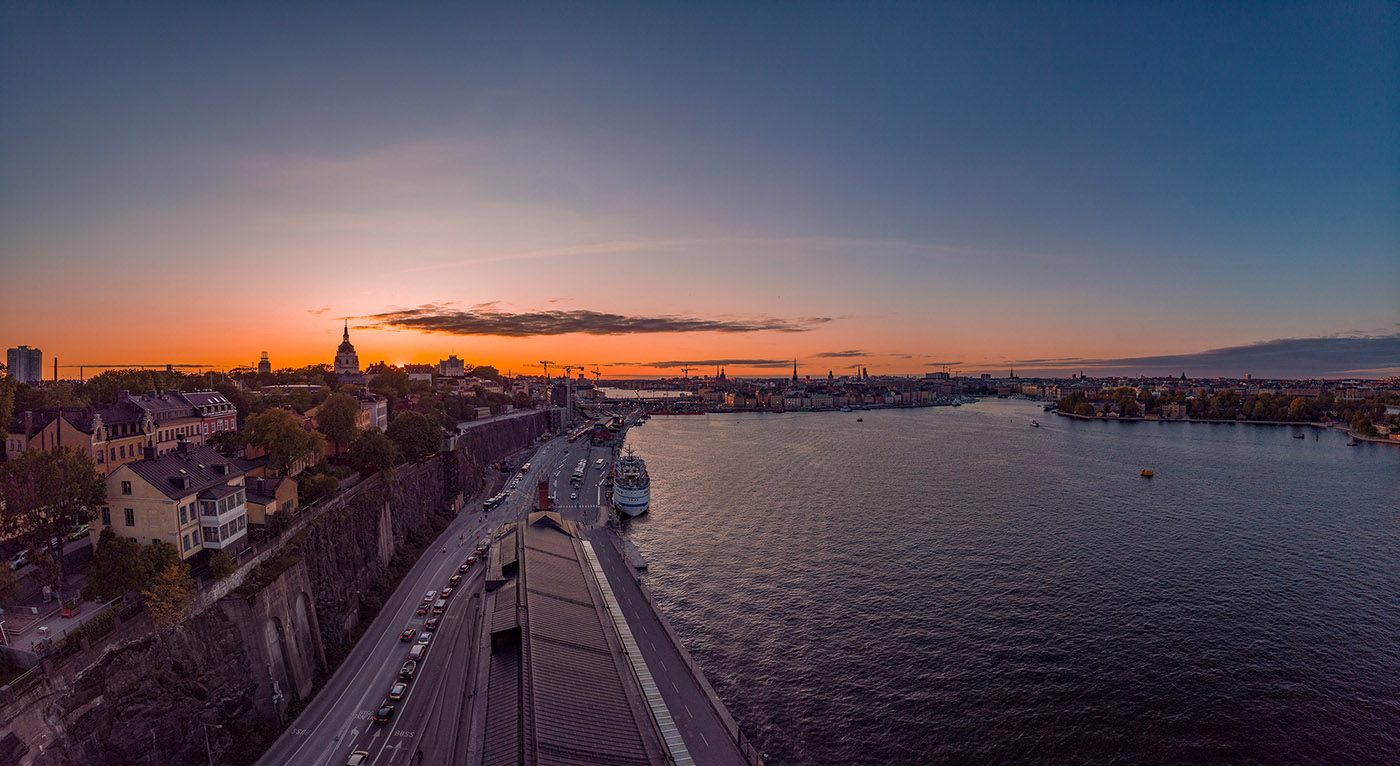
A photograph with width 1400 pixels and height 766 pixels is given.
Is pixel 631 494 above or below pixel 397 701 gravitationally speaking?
above

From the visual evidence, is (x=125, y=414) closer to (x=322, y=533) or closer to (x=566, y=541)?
(x=322, y=533)

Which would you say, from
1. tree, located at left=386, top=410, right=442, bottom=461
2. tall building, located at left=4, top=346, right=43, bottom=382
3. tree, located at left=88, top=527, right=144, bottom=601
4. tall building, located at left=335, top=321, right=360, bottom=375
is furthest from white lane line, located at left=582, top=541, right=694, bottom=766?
tall building, located at left=335, top=321, right=360, bottom=375

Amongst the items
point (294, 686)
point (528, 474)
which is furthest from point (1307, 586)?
point (528, 474)

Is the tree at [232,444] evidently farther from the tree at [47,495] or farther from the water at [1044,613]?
the water at [1044,613]

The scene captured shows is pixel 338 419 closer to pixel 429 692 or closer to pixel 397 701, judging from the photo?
pixel 397 701

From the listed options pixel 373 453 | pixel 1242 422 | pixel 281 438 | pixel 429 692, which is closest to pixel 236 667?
pixel 429 692

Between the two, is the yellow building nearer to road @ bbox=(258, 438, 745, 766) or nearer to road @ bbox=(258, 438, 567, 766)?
road @ bbox=(258, 438, 567, 766)

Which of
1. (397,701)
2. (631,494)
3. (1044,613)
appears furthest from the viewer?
(631,494)
